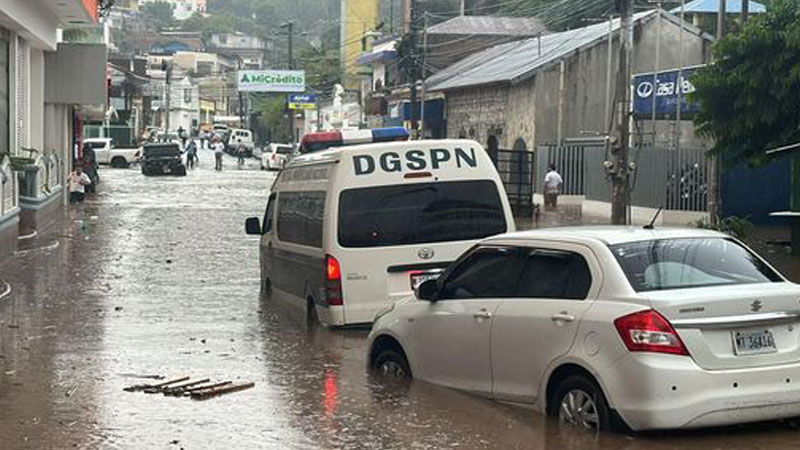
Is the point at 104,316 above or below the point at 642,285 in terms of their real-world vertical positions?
below

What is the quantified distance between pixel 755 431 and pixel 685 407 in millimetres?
904

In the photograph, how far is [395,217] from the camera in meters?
13.6

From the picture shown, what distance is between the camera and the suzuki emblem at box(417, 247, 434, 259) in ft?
44.7

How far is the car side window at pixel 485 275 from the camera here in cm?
919

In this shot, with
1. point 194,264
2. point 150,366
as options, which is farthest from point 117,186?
point 150,366

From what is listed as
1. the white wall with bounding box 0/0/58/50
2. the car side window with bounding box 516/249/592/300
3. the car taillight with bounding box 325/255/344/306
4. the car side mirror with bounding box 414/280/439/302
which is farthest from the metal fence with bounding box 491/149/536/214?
the car side window with bounding box 516/249/592/300

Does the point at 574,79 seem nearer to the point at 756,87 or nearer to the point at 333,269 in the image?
the point at 756,87

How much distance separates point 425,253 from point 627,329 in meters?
5.91

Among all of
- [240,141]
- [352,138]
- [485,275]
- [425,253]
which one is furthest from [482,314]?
[240,141]

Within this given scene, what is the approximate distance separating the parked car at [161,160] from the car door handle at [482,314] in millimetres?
55239

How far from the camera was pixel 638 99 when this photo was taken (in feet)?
119

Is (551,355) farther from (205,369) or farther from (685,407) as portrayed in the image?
(205,369)

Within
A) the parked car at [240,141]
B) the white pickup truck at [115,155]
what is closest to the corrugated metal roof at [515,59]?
the white pickup truck at [115,155]

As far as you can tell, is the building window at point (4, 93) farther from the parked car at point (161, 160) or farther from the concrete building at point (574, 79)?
the parked car at point (161, 160)
